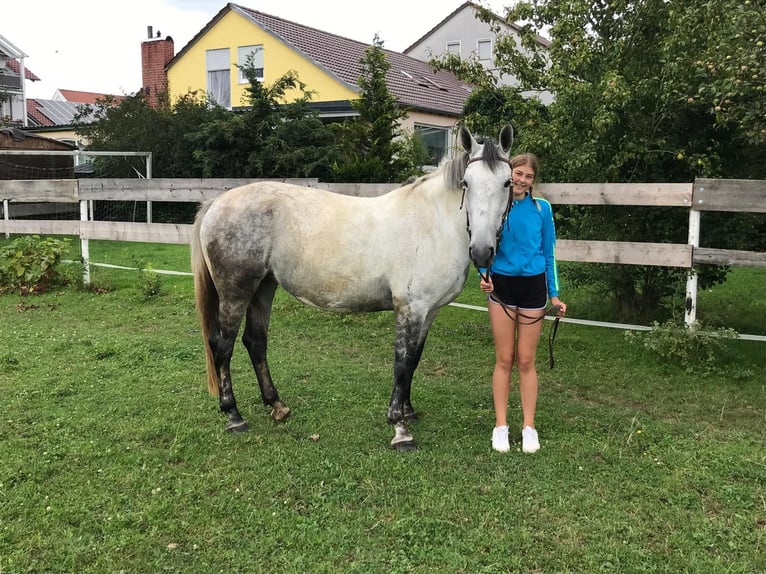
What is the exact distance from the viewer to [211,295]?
13.8 feet

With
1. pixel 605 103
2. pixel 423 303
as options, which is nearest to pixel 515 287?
pixel 423 303

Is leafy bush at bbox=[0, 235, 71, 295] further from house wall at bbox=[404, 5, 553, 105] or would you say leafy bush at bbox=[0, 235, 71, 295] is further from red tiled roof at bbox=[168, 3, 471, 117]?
house wall at bbox=[404, 5, 553, 105]

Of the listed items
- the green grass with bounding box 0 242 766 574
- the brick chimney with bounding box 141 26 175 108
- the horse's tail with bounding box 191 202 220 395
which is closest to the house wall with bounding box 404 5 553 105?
the brick chimney with bounding box 141 26 175 108

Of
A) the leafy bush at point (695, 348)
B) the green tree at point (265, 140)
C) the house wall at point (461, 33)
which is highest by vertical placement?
the house wall at point (461, 33)

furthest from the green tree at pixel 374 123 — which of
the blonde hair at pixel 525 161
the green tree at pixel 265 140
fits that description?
the blonde hair at pixel 525 161

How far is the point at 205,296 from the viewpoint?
418cm

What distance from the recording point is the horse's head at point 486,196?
10.4 ft

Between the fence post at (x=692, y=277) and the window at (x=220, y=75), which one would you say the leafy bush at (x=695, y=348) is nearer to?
the fence post at (x=692, y=277)

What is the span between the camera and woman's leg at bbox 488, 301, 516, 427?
354 centimetres

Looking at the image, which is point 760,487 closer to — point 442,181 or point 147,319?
point 442,181

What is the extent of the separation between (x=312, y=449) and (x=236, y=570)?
119cm

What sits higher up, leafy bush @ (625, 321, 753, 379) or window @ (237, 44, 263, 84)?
window @ (237, 44, 263, 84)

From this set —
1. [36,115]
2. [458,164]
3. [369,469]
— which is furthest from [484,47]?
[36,115]

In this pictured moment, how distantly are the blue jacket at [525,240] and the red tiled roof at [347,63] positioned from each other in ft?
46.5
